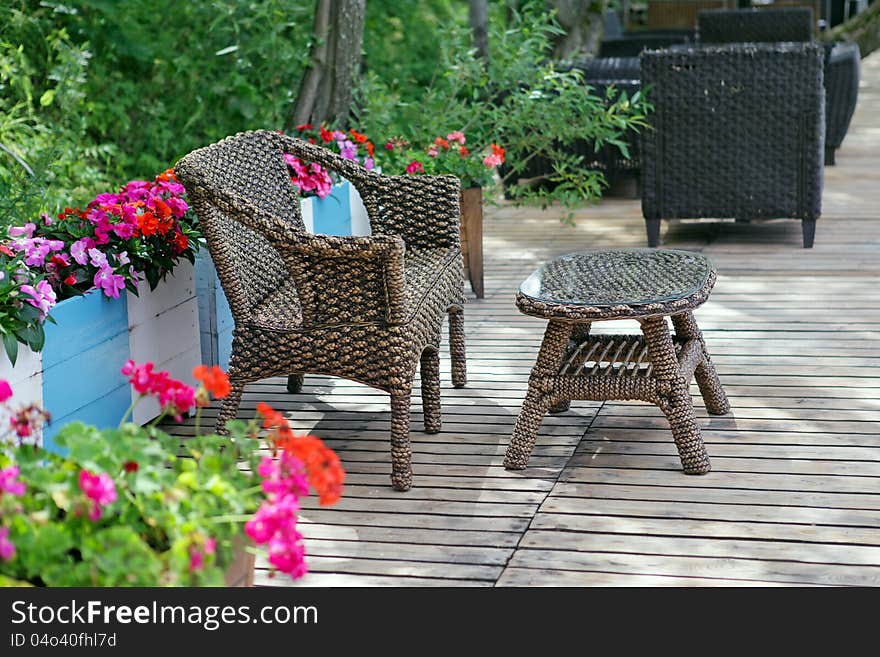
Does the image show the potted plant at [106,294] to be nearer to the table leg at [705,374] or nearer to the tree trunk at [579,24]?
the table leg at [705,374]

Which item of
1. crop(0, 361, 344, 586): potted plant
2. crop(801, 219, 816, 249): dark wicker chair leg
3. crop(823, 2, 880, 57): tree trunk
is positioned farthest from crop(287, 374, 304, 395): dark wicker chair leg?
crop(823, 2, 880, 57): tree trunk

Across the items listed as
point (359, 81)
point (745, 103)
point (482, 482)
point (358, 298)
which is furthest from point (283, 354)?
point (745, 103)

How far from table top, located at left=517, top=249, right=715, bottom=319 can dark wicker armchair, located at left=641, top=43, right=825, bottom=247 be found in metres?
2.18

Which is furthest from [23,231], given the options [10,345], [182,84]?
[182,84]

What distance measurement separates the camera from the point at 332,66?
536 cm

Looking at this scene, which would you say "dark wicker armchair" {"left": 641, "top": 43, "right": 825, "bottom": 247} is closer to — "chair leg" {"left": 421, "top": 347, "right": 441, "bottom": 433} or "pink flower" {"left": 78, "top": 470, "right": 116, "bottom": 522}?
"chair leg" {"left": 421, "top": 347, "right": 441, "bottom": 433}

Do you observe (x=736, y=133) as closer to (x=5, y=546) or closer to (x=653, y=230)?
(x=653, y=230)

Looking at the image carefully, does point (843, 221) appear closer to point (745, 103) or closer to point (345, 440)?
point (745, 103)

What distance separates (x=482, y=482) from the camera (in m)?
3.02

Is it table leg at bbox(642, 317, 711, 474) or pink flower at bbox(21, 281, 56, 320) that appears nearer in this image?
pink flower at bbox(21, 281, 56, 320)

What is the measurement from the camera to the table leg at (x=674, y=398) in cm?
300

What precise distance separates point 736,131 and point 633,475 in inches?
111

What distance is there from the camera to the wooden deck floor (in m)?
2.54
